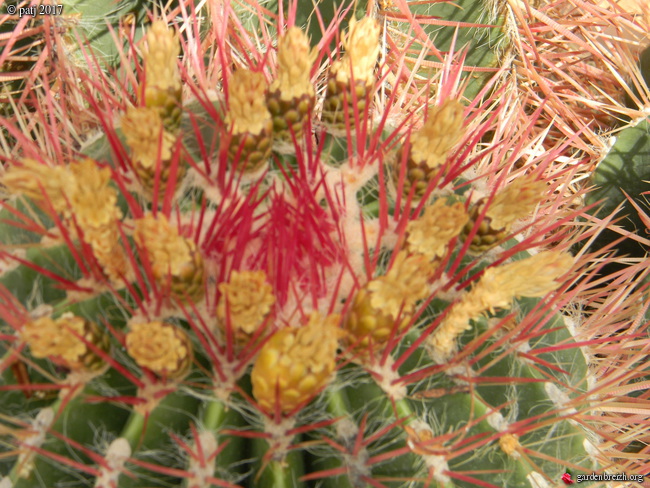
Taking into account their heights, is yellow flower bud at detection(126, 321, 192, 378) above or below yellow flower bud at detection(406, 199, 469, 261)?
below

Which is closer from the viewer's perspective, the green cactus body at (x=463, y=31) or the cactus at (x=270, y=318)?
the cactus at (x=270, y=318)

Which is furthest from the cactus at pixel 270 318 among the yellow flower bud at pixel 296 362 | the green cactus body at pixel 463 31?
the green cactus body at pixel 463 31

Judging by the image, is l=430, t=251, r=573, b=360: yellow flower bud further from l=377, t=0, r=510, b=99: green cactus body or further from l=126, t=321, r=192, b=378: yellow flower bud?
l=377, t=0, r=510, b=99: green cactus body

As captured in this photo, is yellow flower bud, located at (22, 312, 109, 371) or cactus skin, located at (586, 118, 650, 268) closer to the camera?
yellow flower bud, located at (22, 312, 109, 371)

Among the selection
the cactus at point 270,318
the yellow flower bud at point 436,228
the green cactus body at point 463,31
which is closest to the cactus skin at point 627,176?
the green cactus body at point 463,31

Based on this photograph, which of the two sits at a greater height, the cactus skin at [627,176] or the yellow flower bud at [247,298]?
the yellow flower bud at [247,298]

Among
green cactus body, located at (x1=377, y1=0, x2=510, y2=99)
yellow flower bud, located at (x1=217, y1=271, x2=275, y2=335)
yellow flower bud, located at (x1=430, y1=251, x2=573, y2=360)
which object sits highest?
green cactus body, located at (x1=377, y1=0, x2=510, y2=99)

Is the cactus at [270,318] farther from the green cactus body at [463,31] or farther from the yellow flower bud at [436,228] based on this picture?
the green cactus body at [463,31]

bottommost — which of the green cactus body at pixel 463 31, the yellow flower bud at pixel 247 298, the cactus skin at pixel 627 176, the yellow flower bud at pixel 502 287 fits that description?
the cactus skin at pixel 627 176

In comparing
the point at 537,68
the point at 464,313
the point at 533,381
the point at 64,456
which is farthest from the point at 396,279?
the point at 537,68

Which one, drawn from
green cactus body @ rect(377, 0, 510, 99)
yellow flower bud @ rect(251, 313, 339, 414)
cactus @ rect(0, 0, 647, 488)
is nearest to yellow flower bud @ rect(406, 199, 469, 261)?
cactus @ rect(0, 0, 647, 488)
